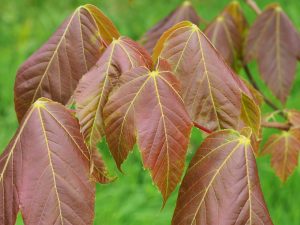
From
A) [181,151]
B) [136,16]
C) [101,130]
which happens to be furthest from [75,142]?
[136,16]

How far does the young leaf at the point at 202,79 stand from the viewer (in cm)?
83

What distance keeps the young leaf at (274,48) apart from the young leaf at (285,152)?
11 cm

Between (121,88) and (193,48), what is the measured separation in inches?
6.2

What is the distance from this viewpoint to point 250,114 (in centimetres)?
88

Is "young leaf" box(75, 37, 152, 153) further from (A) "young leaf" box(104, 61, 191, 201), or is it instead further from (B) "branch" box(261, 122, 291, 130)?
(B) "branch" box(261, 122, 291, 130)

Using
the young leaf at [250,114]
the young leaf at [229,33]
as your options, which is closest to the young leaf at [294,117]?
the young leaf at [229,33]

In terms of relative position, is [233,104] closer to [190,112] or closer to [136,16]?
[190,112]

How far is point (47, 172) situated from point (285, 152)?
0.65 m

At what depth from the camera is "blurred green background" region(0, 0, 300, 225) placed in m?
2.38

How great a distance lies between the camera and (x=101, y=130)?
77cm

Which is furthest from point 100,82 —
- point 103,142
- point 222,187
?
point 103,142

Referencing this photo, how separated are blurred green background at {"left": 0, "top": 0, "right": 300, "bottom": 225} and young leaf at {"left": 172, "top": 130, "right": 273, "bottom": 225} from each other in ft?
0.98

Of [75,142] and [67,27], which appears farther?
[67,27]

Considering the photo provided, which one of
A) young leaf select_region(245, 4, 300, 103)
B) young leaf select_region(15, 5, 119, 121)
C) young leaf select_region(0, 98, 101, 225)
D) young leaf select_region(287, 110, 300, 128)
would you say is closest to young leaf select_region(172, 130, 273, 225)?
young leaf select_region(0, 98, 101, 225)
